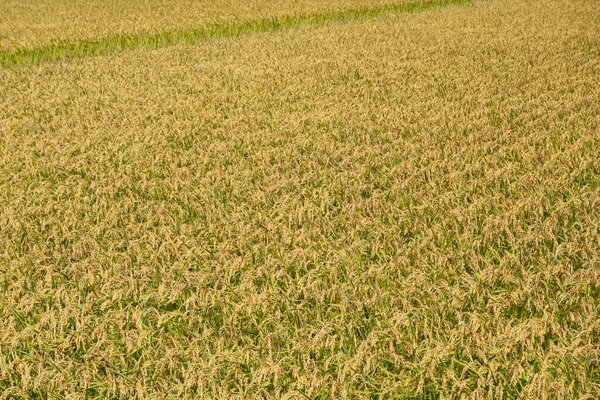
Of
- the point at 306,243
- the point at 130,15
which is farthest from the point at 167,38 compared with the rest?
the point at 306,243

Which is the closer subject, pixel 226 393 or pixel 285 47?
pixel 226 393

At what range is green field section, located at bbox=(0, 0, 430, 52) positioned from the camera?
37.7ft

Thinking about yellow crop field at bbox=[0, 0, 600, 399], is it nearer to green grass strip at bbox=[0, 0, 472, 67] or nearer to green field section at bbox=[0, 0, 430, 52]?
green grass strip at bbox=[0, 0, 472, 67]

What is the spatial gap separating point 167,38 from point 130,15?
341cm

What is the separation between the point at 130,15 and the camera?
14516 millimetres

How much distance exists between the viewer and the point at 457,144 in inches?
174

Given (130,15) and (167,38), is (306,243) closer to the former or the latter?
(167,38)

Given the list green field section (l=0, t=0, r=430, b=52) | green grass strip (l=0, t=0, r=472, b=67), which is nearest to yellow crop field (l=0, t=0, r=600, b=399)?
green grass strip (l=0, t=0, r=472, b=67)

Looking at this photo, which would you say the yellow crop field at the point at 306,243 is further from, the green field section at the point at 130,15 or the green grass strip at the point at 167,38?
the green field section at the point at 130,15

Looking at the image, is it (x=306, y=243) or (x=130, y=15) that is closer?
(x=306, y=243)

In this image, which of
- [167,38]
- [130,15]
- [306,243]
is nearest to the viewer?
[306,243]

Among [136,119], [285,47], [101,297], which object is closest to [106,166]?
[136,119]

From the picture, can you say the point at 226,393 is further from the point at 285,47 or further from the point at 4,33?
the point at 4,33

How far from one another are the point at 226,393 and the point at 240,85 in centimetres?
549
